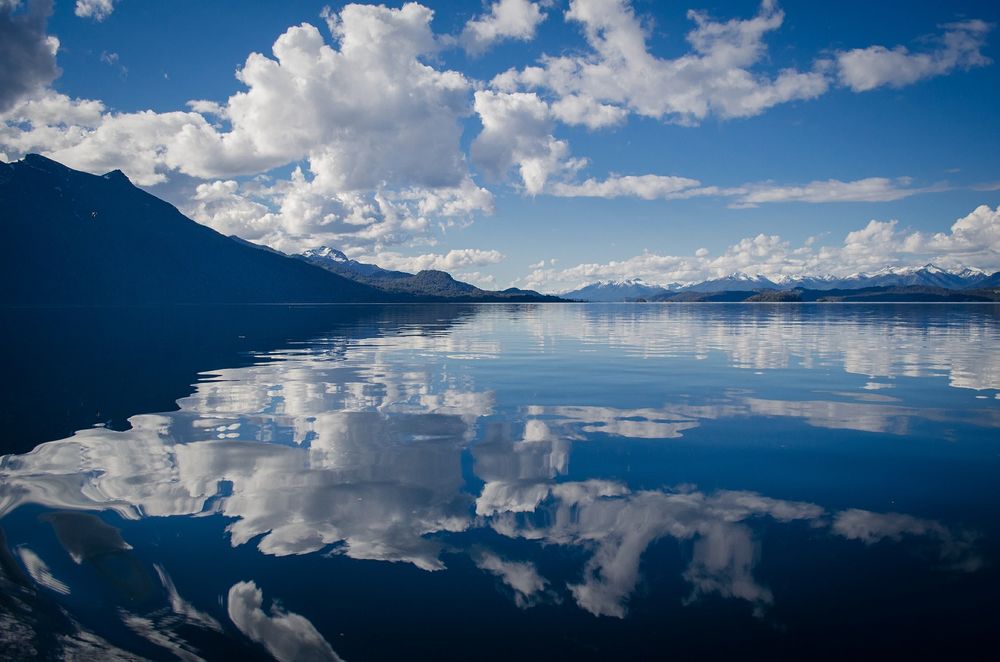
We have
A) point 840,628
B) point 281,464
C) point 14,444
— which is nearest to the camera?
point 840,628

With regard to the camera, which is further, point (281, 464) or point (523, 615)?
point (281, 464)

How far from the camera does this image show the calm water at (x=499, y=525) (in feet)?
32.7

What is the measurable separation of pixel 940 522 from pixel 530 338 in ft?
213

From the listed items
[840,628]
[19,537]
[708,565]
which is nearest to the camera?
[840,628]

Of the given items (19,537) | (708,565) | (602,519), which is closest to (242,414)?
(19,537)

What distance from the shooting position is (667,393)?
33.0m

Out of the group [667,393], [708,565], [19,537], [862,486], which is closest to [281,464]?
[19,537]

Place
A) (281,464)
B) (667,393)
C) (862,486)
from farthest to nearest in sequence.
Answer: (667,393)
(281,464)
(862,486)

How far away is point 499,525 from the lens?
1430 centimetres

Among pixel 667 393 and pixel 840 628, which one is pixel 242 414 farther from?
pixel 840 628

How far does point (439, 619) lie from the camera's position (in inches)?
404

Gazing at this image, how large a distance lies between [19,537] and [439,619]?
11.2m

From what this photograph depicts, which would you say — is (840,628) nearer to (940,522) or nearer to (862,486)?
(940,522)

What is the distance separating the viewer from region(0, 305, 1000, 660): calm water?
9969 mm
